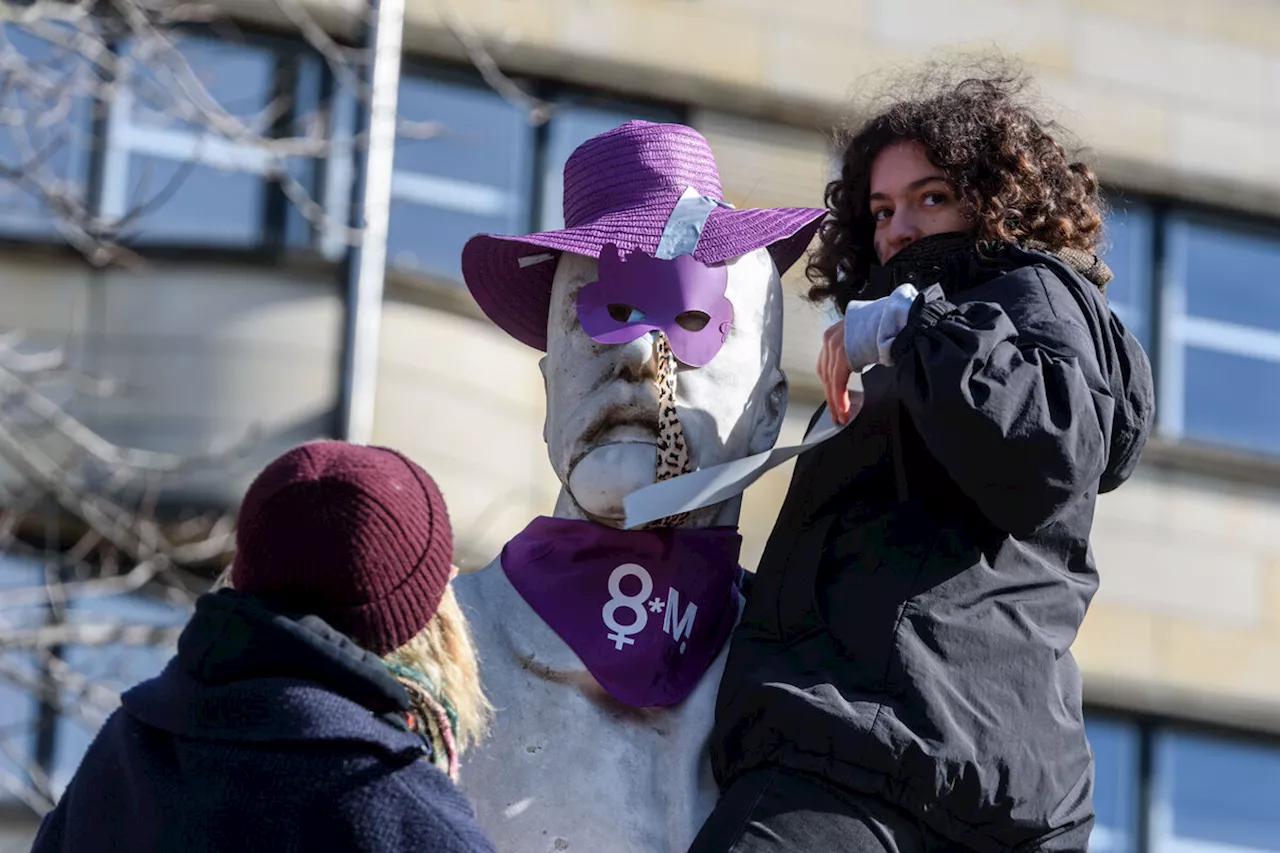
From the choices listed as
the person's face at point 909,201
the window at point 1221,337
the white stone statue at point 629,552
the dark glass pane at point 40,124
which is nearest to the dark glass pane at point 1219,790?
the window at point 1221,337

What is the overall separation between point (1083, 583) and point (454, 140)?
6769mm

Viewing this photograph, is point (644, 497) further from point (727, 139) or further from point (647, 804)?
point (727, 139)

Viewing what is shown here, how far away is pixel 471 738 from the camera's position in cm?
341

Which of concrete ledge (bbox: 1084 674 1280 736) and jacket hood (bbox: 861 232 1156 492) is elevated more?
jacket hood (bbox: 861 232 1156 492)

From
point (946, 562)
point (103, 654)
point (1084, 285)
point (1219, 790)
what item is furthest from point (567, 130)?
point (946, 562)

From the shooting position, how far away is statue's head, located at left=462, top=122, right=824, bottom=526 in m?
3.54

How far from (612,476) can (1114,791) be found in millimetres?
7315

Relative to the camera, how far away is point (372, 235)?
327 inches

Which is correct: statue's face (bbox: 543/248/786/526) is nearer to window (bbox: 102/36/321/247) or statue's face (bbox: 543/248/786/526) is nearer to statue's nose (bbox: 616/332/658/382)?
statue's nose (bbox: 616/332/658/382)

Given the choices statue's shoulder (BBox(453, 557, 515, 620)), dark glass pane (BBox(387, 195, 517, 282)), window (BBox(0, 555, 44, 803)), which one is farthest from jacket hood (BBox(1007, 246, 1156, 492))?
dark glass pane (BBox(387, 195, 517, 282))

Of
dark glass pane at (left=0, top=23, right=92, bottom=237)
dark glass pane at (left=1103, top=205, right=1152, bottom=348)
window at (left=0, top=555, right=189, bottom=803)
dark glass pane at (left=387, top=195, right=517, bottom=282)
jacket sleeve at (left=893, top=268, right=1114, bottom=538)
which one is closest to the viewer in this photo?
jacket sleeve at (left=893, top=268, right=1114, bottom=538)

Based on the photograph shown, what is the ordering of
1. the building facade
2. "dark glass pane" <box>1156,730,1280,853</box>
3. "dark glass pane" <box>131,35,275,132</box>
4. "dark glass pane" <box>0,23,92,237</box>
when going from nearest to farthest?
"dark glass pane" <box>0,23,92,237</box>
"dark glass pane" <box>131,35,275,132</box>
the building facade
"dark glass pane" <box>1156,730,1280,853</box>

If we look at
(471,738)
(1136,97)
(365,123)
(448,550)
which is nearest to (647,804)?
(471,738)

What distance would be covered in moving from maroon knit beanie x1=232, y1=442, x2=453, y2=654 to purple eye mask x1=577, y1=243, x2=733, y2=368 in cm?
84
